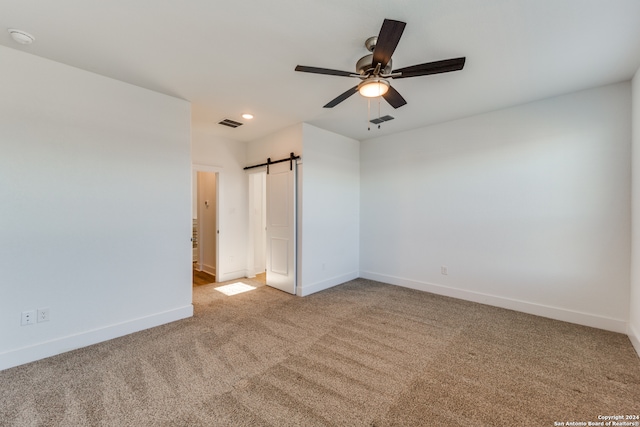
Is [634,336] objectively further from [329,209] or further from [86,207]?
[86,207]

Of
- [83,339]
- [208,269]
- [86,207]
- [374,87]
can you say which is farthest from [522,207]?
[208,269]

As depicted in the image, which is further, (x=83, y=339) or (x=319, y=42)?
(x=83, y=339)

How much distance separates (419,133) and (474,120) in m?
0.82

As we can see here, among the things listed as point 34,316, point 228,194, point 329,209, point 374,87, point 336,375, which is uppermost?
point 374,87

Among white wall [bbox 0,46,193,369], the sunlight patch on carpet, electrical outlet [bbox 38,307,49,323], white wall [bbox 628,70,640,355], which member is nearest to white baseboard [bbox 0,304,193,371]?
white wall [bbox 0,46,193,369]

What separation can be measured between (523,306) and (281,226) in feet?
11.9

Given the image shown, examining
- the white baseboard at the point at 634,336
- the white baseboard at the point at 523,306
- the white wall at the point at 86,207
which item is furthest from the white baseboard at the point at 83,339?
the white baseboard at the point at 634,336

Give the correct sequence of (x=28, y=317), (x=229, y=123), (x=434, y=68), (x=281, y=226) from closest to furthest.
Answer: (x=434, y=68), (x=28, y=317), (x=229, y=123), (x=281, y=226)

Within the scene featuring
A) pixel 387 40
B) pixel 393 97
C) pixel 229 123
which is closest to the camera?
pixel 387 40

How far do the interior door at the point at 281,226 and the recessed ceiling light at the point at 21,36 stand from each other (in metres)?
2.90

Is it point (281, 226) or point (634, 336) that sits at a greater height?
point (281, 226)

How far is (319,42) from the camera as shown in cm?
216

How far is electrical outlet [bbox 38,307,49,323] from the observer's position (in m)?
2.37

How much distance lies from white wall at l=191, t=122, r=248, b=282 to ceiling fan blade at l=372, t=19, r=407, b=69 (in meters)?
3.56
